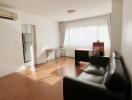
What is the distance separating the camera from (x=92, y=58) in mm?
3336

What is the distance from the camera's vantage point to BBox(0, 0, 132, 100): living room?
2525 millimetres

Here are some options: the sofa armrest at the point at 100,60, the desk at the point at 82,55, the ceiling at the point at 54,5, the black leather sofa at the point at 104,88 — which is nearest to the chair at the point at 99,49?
the desk at the point at 82,55

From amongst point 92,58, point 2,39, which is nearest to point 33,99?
point 92,58

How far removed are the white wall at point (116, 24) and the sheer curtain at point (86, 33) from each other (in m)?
1.62

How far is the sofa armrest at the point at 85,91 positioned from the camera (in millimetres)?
1290

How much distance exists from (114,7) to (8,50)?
156 inches

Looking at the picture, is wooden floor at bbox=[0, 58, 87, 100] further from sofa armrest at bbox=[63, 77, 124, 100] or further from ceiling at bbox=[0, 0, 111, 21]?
ceiling at bbox=[0, 0, 111, 21]

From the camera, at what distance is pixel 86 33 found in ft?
19.1

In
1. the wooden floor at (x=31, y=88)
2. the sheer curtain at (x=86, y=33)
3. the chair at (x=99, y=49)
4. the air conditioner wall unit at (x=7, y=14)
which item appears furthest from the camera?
the sheer curtain at (x=86, y=33)

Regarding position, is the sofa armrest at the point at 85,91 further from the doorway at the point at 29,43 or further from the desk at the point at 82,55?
the doorway at the point at 29,43

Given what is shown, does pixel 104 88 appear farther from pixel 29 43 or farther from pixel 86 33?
pixel 86 33

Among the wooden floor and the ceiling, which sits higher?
the ceiling

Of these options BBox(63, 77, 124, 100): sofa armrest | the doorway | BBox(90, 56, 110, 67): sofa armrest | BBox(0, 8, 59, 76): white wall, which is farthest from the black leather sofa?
the doorway

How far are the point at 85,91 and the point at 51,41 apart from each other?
4951 millimetres
